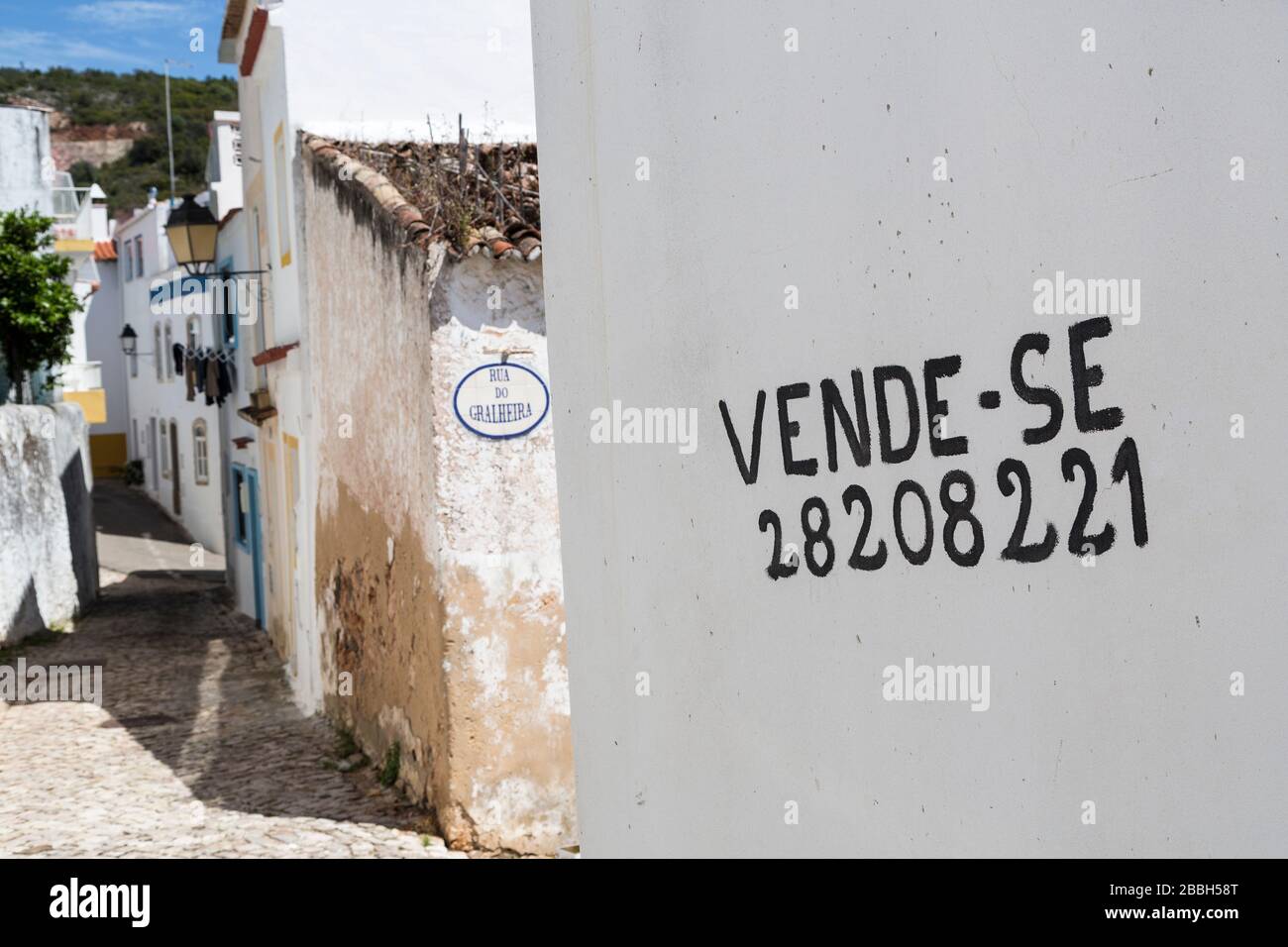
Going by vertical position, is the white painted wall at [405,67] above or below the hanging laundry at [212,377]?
above

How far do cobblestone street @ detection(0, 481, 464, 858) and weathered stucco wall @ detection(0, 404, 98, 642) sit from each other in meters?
0.52

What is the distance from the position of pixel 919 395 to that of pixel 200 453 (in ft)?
93.6

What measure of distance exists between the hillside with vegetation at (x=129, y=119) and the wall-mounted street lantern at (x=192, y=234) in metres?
37.5

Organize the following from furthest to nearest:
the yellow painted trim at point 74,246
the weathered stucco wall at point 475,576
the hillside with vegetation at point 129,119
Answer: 1. the hillside with vegetation at point 129,119
2. the yellow painted trim at point 74,246
3. the weathered stucco wall at point 475,576

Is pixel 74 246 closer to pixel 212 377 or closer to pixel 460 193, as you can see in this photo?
pixel 212 377

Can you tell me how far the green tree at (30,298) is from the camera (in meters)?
16.2

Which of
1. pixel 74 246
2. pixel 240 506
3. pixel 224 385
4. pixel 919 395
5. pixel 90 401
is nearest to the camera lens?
pixel 919 395

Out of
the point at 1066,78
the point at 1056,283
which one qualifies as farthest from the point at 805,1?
the point at 1056,283

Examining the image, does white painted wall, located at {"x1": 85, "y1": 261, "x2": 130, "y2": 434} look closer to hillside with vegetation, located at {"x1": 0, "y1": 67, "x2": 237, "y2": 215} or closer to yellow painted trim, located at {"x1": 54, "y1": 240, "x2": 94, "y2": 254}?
hillside with vegetation, located at {"x1": 0, "y1": 67, "x2": 237, "y2": 215}

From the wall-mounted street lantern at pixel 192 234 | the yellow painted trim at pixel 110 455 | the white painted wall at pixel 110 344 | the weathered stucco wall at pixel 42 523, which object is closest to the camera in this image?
the wall-mounted street lantern at pixel 192 234

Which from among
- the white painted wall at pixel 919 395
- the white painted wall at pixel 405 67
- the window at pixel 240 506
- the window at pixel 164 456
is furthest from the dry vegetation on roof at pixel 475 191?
the window at pixel 164 456

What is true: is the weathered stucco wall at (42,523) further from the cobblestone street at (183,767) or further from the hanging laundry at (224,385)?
the hanging laundry at (224,385)

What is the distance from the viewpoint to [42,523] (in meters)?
16.3

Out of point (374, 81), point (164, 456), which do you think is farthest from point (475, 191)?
point (164, 456)
